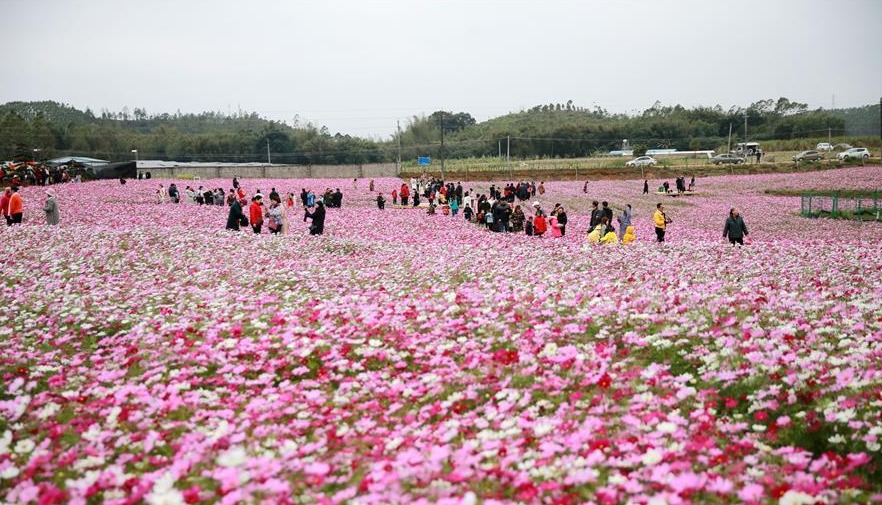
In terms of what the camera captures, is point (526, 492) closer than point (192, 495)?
Yes

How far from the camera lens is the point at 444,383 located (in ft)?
28.8

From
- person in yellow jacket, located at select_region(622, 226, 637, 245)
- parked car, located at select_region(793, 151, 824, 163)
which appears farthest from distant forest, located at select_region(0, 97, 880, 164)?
person in yellow jacket, located at select_region(622, 226, 637, 245)

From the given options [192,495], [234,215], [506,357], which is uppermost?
[234,215]

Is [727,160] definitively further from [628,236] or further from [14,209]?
[14,209]

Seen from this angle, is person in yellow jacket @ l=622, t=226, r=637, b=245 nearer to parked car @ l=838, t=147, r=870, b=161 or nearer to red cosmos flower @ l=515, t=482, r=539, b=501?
red cosmos flower @ l=515, t=482, r=539, b=501

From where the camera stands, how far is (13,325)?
1223 centimetres

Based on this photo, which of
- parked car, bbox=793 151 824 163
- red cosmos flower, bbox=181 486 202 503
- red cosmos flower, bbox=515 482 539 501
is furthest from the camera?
parked car, bbox=793 151 824 163

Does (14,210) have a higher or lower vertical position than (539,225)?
higher

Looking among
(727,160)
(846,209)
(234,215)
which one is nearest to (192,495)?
(234,215)

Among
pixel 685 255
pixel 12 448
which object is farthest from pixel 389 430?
pixel 685 255

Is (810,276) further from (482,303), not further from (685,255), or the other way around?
(482,303)

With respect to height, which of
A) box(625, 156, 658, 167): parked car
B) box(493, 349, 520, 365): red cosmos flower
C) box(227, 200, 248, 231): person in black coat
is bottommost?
box(493, 349, 520, 365): red cosmos flower

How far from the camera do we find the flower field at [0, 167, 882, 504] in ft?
20.0

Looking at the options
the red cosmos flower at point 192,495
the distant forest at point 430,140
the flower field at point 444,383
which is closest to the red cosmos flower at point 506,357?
the flower field at point 444,383
